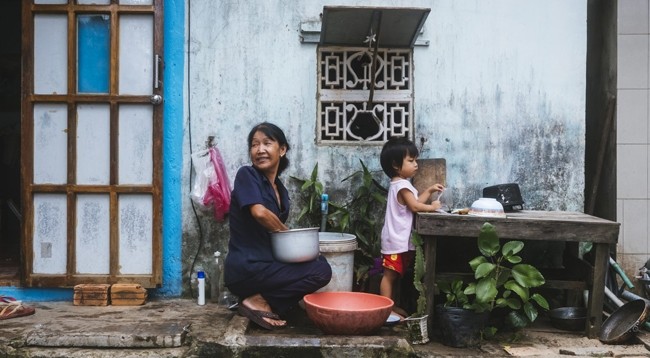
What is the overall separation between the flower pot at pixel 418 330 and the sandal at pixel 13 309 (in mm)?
2974

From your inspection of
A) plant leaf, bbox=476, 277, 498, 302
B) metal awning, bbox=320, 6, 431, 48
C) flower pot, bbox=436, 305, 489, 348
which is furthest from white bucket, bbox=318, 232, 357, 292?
metal awning, bbox=320, 6, 431, 48

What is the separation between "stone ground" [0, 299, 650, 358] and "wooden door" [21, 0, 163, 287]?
0.63 metres

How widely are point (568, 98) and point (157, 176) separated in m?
3.72

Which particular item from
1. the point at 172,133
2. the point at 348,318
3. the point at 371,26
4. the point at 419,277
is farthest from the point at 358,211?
the point at 172,133

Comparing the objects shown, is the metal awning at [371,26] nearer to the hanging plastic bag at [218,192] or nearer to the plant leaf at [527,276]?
the hanging plastic bag at [218,192]

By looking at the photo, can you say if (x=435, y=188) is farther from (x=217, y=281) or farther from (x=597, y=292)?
(x=217, y=281)

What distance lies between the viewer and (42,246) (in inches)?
197

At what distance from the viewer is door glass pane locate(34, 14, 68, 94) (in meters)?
4.96

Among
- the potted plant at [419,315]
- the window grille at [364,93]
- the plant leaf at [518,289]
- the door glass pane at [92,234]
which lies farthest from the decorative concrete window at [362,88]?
the door glass pane at [92,234]

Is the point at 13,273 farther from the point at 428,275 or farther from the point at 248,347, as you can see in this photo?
the point at 428,275

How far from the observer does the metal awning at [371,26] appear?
4402 mm

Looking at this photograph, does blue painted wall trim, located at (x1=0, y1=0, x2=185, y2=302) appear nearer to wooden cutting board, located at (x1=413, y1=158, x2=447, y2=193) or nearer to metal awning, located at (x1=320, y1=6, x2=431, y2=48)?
metal awning, located at (x1=320, y1=6, x2=431, y2=48)

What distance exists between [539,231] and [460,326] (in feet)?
2.92

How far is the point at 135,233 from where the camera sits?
502 cm
